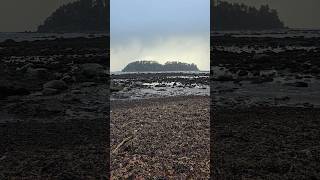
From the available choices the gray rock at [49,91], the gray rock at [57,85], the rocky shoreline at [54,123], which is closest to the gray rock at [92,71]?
the rocky shoreline at [54,123]

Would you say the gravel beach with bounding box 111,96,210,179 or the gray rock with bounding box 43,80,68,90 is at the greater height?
the gray rock with bounding box 43,80,68,90

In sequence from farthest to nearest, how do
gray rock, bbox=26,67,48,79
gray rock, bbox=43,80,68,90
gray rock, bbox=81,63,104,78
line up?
gray rock, bbox=26,67,48,79 → gray rock, bbox=81,63,104,78 → gray rock, bbox=43,80,68,90

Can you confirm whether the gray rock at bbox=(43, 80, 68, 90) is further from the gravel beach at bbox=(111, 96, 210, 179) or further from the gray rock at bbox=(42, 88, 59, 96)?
the gravel beach at bbox=(111, 96, 210, 179)

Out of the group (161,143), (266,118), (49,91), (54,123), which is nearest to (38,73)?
(49,91)

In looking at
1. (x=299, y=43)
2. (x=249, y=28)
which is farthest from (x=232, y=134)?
(x=249, y=28)

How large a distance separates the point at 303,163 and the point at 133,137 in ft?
14.4

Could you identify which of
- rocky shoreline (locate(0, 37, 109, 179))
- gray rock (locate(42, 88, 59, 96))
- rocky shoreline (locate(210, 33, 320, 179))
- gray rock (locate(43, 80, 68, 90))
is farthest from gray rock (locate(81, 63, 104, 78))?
rocky shoreline (locate(210, 33, 320, 179))

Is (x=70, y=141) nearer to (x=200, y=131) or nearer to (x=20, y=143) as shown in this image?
(x=20, y=143)

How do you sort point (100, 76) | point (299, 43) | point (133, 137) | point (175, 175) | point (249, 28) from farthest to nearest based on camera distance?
point (249, 28) → point (299, 43) → point (100, 76) → point (133, 137) → point (175, 175)

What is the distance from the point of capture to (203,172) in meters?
11.2

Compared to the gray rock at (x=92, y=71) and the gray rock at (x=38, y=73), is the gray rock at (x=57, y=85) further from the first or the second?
the gray rock at (x=38, y=73)

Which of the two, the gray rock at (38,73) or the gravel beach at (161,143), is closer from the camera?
the gravel beach at (161,143)

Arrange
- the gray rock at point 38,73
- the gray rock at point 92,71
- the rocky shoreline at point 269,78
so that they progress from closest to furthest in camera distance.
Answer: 1. the rocky shoreline at point 269,78
2. the gray rock at point 92,71
3. the gray rock at point 38,73

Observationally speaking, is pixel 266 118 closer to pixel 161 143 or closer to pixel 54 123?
pixel 161 143
